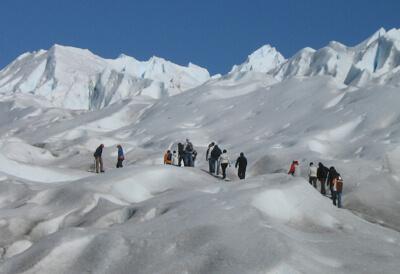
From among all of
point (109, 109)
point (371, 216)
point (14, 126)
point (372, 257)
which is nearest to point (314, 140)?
point (371, 216)

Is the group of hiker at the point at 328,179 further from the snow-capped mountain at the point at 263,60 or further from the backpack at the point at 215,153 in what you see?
the snow-capped mountain at the point at 263,60

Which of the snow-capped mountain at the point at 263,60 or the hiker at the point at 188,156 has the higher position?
the snow-capped mountain at the point at 263,60

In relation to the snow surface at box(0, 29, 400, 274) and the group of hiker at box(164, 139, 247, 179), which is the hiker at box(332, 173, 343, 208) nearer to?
the snow surface at box(0, 29, 400, 274)

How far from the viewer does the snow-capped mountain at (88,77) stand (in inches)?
4661

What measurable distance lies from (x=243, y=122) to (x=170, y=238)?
33.5m

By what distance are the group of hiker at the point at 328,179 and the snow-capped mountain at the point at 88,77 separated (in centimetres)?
8020

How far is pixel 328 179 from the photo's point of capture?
26.2 m

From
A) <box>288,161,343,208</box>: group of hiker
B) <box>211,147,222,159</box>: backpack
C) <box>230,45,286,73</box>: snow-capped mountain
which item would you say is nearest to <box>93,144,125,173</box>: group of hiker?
<box>211,147,222,159</box>: backpack

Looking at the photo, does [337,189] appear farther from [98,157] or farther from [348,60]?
[348,60]

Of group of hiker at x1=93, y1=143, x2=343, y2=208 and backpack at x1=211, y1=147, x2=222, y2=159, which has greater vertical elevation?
backpack at x1=211, y1=147, x2=222, y2=159

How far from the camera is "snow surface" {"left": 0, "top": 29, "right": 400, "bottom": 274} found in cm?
1470

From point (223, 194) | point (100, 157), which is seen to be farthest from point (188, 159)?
point (223, 194)

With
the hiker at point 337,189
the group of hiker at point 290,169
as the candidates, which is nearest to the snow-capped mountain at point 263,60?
the group of hiker at point 290,169

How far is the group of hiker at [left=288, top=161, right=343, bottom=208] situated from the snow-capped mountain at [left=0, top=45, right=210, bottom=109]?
80196 mm
